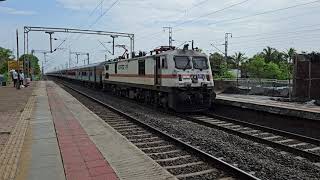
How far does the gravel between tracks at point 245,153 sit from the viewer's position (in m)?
8.46

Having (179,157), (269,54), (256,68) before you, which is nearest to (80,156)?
(179,157)

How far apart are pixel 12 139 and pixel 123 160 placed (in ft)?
13.1

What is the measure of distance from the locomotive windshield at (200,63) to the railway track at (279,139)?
317 centimetres

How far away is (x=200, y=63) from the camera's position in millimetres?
20266

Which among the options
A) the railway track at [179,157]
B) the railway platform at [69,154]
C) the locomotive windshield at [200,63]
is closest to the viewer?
the railway platform at [69,154]

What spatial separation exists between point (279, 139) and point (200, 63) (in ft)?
26.4

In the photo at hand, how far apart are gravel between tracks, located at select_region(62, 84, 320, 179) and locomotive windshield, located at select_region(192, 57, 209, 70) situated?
464 cm

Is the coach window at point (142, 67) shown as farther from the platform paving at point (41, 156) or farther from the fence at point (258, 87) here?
the platform paving at point (41, 156)

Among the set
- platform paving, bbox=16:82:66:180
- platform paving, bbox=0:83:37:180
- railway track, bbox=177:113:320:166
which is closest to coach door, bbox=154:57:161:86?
railway track, bbox=177:113:320:166

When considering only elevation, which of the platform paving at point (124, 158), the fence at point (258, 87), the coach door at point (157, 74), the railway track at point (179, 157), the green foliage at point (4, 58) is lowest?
the railway track at point (179, 157)

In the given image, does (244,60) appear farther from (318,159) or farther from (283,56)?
(318,159)

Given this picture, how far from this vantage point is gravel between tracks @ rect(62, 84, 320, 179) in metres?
8.46

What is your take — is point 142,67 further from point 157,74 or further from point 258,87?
point 258,87

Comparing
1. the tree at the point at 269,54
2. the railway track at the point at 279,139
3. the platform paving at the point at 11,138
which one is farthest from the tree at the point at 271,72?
the platform paving at the point at 11,138
